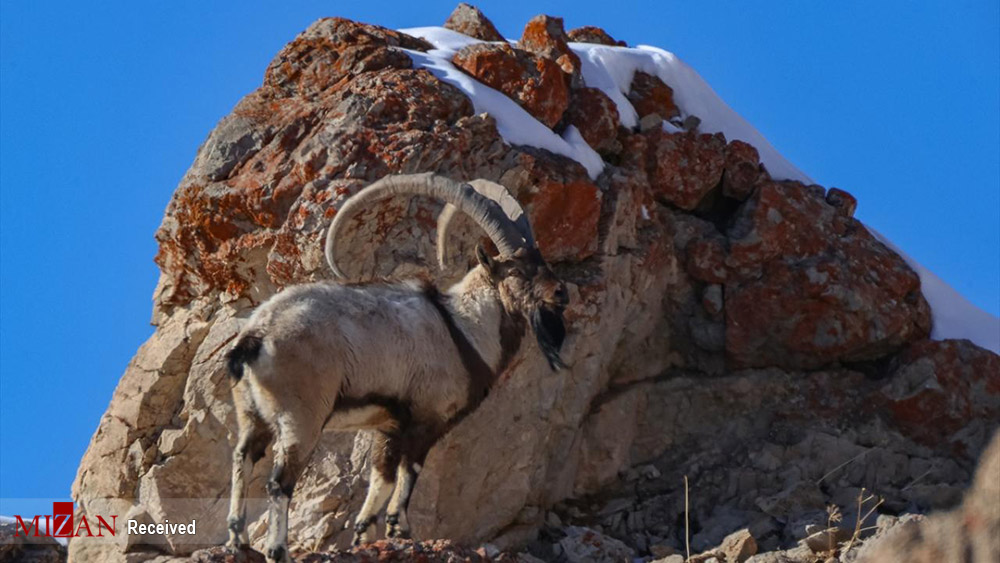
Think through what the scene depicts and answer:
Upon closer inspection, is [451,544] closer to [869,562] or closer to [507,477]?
[507,477]

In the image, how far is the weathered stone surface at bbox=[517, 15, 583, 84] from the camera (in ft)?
39.5

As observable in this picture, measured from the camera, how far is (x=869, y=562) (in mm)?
2555

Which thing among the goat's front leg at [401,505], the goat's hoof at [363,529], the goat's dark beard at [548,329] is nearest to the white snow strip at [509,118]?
the goat's dark beard at [548,329]

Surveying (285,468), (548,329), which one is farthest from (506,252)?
(285,468)

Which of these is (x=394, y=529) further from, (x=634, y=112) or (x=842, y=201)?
(x=842, y=201)

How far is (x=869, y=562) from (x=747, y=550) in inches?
258

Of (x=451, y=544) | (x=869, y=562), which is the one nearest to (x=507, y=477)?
(x=451, y=544)

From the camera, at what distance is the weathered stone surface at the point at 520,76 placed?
11.1m

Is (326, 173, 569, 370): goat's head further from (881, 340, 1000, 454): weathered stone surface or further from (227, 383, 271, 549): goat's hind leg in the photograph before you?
(881, 340, 1000, 454): weathered stone surface

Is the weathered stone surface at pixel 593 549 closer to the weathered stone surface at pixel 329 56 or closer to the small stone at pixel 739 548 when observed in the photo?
Result: the small stone at pixel 739 548

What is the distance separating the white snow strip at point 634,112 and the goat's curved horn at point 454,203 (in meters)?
2.04

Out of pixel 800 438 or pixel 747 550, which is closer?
pixel 747 550

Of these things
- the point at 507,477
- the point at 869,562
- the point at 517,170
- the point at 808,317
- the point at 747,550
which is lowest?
the point at 869,562

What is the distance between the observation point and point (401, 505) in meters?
7.63
